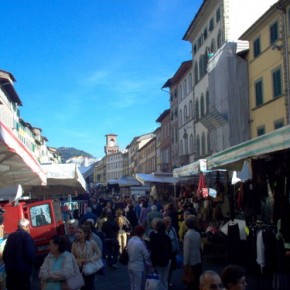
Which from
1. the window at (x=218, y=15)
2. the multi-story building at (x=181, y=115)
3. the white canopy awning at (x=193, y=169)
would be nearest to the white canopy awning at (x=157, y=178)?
the white canopy awning at (x=193, y=169)

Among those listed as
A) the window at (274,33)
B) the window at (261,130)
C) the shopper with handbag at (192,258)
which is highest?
the window at (274,33)

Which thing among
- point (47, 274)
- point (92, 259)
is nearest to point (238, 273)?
point (47, 274)

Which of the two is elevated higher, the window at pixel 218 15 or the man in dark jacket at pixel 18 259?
the window at pixel 218 15

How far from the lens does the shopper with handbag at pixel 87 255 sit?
279 inches

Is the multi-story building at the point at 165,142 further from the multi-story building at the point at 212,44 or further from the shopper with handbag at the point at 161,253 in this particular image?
the shopper with handbag at the point at 161,253

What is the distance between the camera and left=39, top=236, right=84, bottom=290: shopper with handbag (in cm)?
566

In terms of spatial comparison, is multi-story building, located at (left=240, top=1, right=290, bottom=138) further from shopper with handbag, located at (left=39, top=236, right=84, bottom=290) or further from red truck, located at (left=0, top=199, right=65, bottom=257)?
shopper with handbag, located at (left=39, top=236, right=84, bottom=290)

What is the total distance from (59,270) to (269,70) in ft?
71.0

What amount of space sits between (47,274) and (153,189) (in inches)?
1103

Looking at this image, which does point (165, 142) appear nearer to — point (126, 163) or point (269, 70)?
point (269, 70)

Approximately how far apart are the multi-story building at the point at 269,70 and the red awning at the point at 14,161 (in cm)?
1785

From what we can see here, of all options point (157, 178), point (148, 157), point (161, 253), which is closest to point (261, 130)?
point (157, 178)

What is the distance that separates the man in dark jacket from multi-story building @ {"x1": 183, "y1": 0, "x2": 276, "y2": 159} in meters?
22.2

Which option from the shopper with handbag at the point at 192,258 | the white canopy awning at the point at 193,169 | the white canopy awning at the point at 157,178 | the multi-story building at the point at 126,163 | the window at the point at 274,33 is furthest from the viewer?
the multi-story building at the point at 126,163
